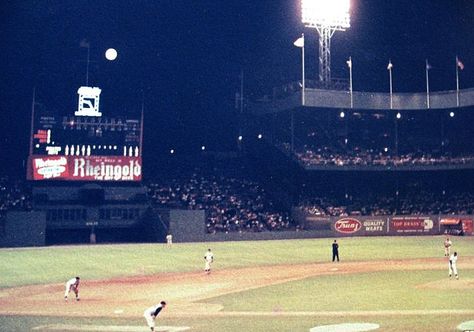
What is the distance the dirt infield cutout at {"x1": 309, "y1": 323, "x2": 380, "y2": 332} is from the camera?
47.4 ft

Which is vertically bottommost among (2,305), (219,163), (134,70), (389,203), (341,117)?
(2,305)

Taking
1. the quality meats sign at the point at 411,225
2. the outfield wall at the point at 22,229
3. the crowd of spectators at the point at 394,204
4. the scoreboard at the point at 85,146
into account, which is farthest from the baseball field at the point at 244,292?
the crowd of spectators at the point at 394,204

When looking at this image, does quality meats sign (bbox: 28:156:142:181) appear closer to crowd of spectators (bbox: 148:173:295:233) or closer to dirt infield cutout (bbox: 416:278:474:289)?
crowd of spectators (bbox: 148:173:295:233)

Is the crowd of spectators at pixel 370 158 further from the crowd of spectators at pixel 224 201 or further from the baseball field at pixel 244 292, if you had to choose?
the baseball field at pixel 244 292

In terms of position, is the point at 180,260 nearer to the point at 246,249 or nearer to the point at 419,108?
the point at 246,249

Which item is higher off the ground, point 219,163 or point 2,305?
point 219,163

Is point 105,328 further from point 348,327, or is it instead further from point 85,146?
point 85,146

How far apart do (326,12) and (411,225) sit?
1104 inches

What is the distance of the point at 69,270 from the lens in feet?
98.2

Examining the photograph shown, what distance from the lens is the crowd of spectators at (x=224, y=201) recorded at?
2288 inches

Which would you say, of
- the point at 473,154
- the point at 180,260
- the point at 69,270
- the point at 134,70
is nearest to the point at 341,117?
the point at 473,154

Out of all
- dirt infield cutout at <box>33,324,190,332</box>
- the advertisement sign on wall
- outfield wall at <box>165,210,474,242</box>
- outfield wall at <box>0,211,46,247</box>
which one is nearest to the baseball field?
dirt infield cutout at <box>33,324,190,332</box>

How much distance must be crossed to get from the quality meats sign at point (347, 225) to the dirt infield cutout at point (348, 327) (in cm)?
4337

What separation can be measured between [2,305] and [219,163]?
181 ft
